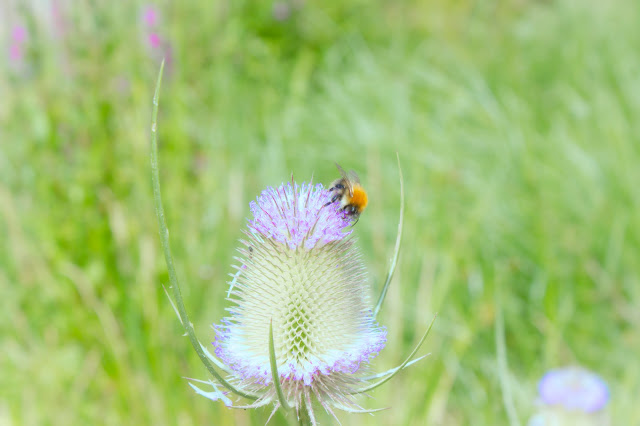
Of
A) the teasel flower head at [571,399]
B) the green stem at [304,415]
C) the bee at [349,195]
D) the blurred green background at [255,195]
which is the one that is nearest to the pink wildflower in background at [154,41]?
the blurred green background at [255,195]

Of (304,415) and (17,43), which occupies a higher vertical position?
(17,43)

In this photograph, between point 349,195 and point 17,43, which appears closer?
point 349,195

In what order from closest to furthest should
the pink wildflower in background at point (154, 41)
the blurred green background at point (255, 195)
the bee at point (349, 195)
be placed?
the bee at point (349, 195) → the blurred green background at point (255, 195) → the pink wildflower in background at point (154, 41)

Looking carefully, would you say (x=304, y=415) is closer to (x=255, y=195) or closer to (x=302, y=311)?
(x=302, y=311)

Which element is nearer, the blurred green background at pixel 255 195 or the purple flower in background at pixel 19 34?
the blurred green background at pixel 255 195

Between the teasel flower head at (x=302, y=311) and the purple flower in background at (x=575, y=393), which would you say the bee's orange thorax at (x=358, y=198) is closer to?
the teasel flower head at (x=302, y=311)

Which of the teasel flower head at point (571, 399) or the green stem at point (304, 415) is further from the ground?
the teasel flower head at point (571, 399)

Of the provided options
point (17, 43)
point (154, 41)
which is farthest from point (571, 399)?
point (17, 43)

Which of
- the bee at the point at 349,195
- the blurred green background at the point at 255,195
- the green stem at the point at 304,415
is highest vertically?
the blurred green background at the point at 255,195
